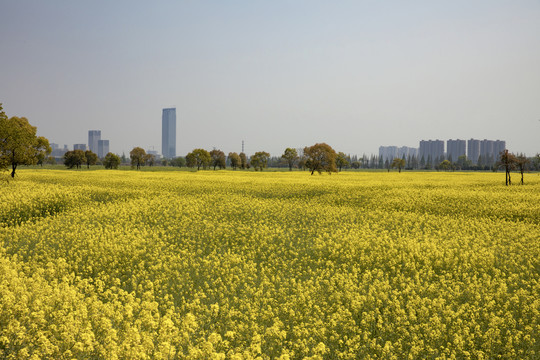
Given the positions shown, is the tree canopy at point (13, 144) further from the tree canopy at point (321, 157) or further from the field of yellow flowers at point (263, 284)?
the tree canopy at point (321, 157)

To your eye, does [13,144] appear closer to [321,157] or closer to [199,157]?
[321,157]

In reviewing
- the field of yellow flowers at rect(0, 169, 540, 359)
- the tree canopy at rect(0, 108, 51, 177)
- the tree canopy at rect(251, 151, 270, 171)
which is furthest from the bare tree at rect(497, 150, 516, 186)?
the tree canopy at rect(251, 151, 270, 171)

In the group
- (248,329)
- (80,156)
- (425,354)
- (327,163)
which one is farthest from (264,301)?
(80,156)

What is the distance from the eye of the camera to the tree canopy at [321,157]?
61406mm

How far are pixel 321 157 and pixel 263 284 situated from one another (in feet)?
181

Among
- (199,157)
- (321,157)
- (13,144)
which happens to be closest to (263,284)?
(13,144)

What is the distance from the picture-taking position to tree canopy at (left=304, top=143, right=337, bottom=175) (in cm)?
6141

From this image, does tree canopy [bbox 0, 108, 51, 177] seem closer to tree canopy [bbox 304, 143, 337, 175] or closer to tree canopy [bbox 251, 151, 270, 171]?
tree canopy [bbox 304, 143, 337, 175]

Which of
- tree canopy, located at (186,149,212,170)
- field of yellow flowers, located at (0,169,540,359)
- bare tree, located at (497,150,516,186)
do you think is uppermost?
tree canopy, located at (186,149,212,170)

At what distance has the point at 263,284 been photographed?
29.0 feet

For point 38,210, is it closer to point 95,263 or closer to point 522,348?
point 95,263

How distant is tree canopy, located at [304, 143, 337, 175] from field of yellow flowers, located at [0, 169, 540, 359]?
41146mm

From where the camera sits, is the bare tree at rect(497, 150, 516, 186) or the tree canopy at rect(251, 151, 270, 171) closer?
the bare tree at rect(497, 150, 516, 186)

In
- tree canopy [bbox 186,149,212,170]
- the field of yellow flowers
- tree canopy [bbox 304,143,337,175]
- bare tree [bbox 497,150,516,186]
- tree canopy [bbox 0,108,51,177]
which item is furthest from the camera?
tree canopy [bbox 186,149,212,170]
